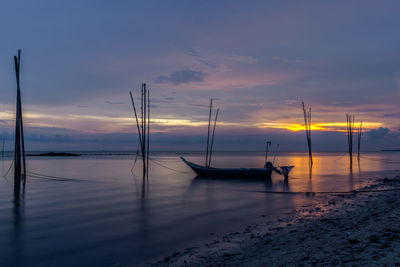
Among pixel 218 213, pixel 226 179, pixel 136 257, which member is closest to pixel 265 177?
pixel 226 179

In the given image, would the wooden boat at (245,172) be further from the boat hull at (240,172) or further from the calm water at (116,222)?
the calm water at (116,222)

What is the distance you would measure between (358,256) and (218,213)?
8.44m

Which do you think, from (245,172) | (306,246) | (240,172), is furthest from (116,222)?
(245,172)

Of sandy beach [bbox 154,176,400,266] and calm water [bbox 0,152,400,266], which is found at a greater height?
sandy beach [bbox 154,176,400,266]

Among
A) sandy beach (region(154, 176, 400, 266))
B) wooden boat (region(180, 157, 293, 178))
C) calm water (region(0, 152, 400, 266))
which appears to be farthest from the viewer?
wooden boat (region(180, 157, 293, 178))

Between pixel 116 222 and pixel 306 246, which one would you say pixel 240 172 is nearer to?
pixel 116 222

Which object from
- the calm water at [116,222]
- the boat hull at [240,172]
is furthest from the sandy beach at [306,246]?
the boat hull at [240,172]

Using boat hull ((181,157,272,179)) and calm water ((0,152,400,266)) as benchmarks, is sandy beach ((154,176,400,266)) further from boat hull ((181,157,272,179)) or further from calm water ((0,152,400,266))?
boat hull ((181,157,272,179))

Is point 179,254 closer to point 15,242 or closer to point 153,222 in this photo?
point 153,222

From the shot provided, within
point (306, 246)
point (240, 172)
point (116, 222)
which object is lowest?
point (116, 222)

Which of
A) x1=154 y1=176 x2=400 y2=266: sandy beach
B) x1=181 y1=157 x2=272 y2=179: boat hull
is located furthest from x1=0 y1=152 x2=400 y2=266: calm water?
x1=181 y1=157 x2=272 y2=179: boat hull

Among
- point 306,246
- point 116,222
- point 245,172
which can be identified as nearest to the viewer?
point 306,246

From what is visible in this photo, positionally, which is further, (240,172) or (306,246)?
(240,172)

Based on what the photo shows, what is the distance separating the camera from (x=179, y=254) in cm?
814
